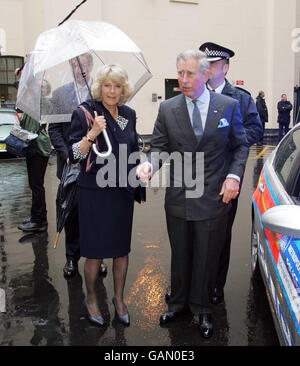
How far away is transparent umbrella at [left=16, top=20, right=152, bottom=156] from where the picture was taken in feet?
10.6

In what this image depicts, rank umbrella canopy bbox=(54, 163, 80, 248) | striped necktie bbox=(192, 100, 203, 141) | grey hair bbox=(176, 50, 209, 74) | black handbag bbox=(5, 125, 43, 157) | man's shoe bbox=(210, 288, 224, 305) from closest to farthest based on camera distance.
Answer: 1. grey hair bbox=(176, 50, 209, 74)
2. striped necktie bbox=(192, 100, 203, 141)
3. man's shoe bbox=(210, 288, 224, 305)
4. umbrella canopy bbox=(54, 163, 80, 248)
5. black handbag bbox=(5, 125, 43, 157)

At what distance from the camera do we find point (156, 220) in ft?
19.8

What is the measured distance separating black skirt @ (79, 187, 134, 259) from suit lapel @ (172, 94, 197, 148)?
590mm

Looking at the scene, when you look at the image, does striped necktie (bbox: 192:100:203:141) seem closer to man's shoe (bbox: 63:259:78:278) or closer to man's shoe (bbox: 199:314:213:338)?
man's shoe (bbox: 199:314:213:338)

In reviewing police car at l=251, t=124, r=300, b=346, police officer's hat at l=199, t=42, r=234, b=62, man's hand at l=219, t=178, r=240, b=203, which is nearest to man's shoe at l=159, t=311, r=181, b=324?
police car at l=251, t=124, r=300, b=346

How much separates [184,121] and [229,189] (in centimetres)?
56

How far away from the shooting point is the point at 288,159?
121 inches

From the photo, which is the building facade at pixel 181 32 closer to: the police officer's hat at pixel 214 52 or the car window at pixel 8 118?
the car window at pixel 8 118

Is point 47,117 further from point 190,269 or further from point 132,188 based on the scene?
point 190,269

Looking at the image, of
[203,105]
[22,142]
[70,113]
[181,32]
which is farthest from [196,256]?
[181,32]

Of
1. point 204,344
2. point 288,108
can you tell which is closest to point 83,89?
point 204,344

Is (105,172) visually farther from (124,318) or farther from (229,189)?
(124,318)

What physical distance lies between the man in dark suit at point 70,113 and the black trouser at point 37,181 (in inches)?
48.7

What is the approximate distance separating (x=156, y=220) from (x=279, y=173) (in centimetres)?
302
